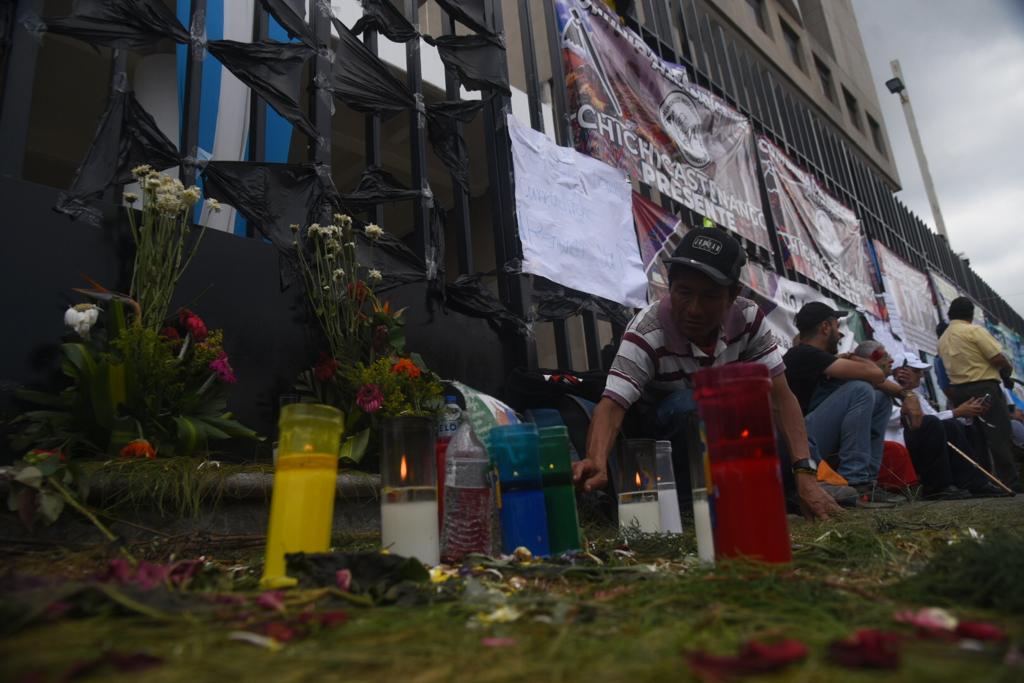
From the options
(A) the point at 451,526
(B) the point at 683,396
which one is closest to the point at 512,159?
(B) the point at 683,396

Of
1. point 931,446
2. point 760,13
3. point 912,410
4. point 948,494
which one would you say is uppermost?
point 760,13

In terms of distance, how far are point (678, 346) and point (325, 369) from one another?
1.53 m

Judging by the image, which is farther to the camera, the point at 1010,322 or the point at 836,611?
the point at 1010,322

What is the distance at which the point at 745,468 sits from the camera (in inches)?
48.4

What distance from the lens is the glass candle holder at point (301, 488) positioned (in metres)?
1.26

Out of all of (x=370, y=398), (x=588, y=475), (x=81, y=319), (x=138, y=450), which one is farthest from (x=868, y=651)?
(x=81, y=319)

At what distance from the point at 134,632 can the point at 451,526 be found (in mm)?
998

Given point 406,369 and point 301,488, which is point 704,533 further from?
point 406,369

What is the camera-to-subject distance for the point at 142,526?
1.90 m

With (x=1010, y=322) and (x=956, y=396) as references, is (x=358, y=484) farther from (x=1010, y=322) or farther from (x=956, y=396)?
(x=1010, y=322)

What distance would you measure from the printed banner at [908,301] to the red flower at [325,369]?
A: 9903mm

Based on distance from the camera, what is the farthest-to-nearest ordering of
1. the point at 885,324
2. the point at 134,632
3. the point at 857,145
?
the point at 857,145 → the point at 885,324 → the point at 134,632

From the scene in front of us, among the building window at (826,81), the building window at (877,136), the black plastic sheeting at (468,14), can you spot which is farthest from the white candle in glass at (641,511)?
the building window at (877,136)

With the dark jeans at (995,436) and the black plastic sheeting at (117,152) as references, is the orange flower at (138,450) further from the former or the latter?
the dark jeans at (995,436)
